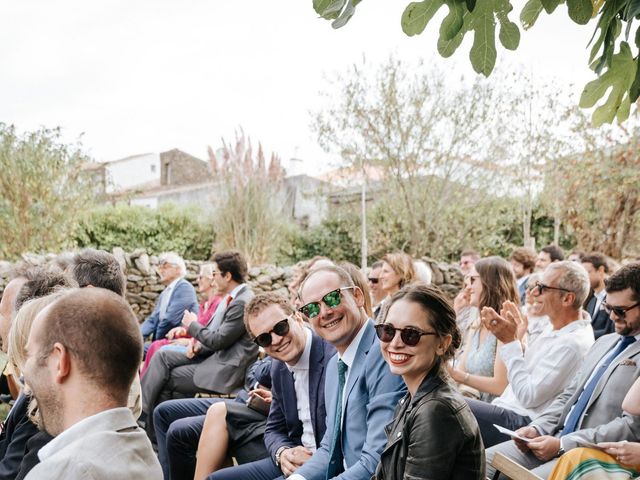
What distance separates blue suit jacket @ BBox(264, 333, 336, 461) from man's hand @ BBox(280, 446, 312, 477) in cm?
12

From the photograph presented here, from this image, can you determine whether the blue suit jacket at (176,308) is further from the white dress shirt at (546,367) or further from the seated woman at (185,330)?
the white dress shirt at (546,367)

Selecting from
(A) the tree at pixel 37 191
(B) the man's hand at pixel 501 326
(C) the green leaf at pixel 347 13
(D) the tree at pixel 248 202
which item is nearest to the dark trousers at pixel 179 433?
(B) the man's hand at pixel 501 326

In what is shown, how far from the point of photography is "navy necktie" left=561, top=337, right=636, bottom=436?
123 inches

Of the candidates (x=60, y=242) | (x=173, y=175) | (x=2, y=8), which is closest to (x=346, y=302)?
(x=60, y=242)

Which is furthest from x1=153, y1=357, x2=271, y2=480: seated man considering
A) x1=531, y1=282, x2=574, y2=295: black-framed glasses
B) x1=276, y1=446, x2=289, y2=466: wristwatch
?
x1=531, y1=282, x2=574, y2=295: black-framed glasses

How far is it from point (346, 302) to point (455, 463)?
4.09ft

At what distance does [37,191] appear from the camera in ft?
39.2

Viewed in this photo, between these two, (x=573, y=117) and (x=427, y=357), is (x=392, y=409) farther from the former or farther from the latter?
(x=573, y=117)

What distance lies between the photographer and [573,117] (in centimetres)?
1309

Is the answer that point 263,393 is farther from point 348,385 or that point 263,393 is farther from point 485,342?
point 485,342

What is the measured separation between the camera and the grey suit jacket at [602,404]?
282 centimetres

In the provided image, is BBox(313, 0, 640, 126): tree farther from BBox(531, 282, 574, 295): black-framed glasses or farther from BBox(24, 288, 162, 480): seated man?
BBox(531, 282, 574, 295): black-framed glasses

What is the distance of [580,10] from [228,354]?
3891 mm

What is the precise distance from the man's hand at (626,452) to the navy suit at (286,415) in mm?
1529
